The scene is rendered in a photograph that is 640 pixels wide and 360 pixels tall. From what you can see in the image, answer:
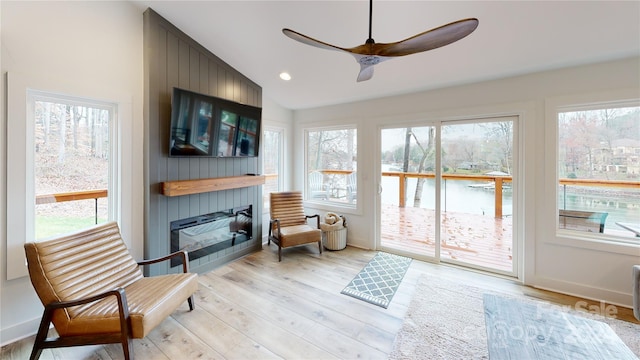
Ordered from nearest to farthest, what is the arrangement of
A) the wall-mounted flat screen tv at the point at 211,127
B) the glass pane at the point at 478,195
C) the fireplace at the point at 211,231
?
the wall-mounted flat screen tv at the point at 211,127
the fireplace at the point at 211,231
the glass pane at the point at 478,195

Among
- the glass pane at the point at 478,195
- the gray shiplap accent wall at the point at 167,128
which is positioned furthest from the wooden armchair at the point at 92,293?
the glass pane at the point at 478,195

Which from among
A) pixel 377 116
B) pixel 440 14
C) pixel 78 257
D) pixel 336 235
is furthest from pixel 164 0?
pixel 336 235

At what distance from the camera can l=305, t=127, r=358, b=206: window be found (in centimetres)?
426

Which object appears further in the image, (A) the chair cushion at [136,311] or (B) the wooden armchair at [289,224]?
(B) the wooden armchair at [289,224]

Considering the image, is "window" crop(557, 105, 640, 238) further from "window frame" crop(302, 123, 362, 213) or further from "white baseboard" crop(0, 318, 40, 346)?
"white baseboard" crop(0, 318, 40, 346)

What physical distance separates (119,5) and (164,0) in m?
0.48

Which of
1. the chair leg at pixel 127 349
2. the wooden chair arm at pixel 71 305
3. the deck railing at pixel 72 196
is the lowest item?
the chair leg at pixel 127 349

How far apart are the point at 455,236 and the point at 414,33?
2.69 meters

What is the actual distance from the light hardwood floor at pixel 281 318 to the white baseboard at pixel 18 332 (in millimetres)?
55

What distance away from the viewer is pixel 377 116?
3.84 meters

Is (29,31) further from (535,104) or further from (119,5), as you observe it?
(535,104)

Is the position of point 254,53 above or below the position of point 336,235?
above

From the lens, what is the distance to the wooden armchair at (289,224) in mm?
3531

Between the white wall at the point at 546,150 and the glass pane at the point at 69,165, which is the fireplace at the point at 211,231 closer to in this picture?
the glass pane at the point at 69,165
